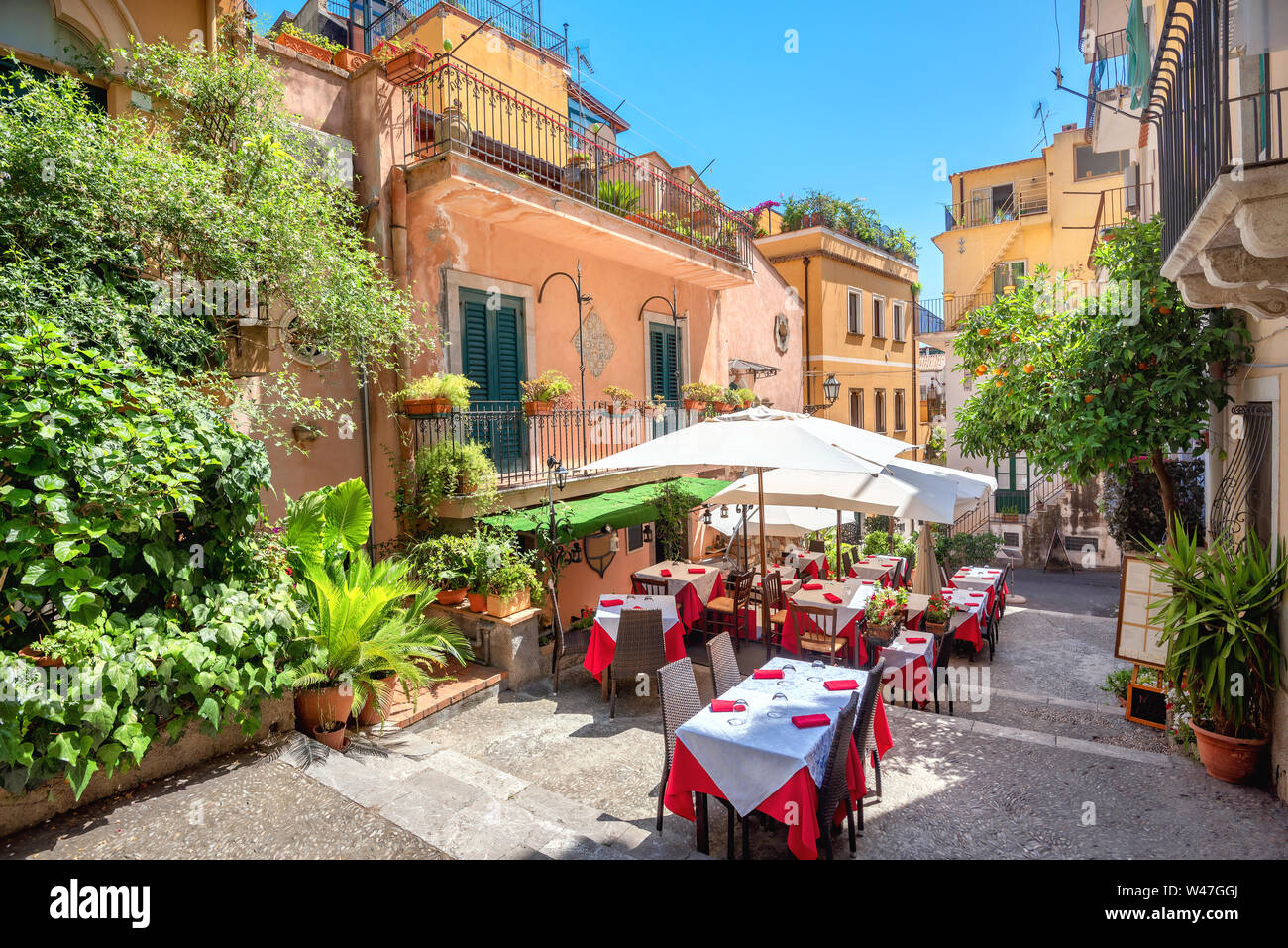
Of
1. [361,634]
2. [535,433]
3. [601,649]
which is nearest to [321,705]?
[361,634]

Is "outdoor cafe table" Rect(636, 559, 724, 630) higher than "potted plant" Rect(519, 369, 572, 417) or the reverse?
the reverse

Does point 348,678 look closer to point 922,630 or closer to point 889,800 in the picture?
point 889,800

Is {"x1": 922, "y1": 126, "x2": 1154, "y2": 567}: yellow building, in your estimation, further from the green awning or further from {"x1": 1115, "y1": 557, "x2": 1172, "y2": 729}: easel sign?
{"x1": 1115, "y1": 557, "x2": 1172, "y2": 729}: easel sign

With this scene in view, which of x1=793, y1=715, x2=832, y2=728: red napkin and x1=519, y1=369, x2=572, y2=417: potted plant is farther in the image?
x1=519, y1=369, x2=572, y2=417: potted plant

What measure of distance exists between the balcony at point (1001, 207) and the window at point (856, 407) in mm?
8813

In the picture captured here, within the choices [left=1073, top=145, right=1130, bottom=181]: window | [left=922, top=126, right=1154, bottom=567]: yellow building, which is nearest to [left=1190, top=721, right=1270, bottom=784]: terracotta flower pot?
[left=922, top=126, right=1154, bottom=567]: yellow building

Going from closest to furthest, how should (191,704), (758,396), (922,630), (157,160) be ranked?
(191,704)
(157,160)
(922,630)
(758,396)

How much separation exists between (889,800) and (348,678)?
15.8ft

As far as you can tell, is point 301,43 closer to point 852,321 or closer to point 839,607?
point 839,607

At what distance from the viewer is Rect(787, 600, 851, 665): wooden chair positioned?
28.9 feet

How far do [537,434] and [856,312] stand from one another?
605 inches

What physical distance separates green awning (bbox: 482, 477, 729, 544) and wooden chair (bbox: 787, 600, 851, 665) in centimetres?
273
